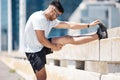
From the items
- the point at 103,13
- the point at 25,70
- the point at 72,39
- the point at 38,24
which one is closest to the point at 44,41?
the point at 38,24

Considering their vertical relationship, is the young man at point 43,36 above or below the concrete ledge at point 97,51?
above

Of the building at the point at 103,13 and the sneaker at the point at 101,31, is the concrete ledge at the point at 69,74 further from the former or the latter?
the building at the point at 103,13

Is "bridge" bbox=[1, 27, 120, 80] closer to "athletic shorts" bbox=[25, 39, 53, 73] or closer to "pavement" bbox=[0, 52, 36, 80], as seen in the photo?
"athletic shorts" bbox=[25, 39, 53, 73]

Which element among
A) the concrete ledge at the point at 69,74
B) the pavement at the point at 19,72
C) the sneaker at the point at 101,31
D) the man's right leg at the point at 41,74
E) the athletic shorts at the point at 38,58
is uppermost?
the sneaker at the point at 101,31

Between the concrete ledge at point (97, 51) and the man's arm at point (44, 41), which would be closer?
the man's arm at point (44, 41)

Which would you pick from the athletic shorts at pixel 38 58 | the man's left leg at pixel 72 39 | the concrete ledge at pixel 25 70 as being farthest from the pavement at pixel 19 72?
the man's left leg at pixel 72 39

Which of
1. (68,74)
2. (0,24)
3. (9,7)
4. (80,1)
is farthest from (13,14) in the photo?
(68,74)

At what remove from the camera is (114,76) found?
645 cm

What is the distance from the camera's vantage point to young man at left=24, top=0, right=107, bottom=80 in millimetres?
7133

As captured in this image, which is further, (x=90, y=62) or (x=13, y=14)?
(x=13, y=14)

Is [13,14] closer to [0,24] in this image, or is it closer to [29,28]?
[0,24]

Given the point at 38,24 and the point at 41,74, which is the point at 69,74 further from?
the point at 38,24

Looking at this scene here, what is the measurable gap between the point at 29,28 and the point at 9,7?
130807mm

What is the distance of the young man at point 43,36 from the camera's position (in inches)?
281
